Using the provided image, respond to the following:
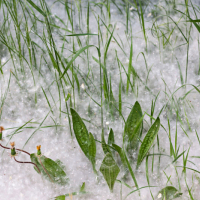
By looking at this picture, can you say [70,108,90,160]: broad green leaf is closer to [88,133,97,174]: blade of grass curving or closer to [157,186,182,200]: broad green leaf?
[88,133,97,174]: blade of grass curving

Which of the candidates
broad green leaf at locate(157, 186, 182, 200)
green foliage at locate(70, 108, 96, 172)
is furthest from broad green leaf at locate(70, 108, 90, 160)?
broad green leaf at locate(157, 186, 182, 200)

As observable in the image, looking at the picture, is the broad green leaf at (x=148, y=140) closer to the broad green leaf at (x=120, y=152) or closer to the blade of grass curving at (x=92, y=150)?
the broad green leaf at (x=120, y=152)

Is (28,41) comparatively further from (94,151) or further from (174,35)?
(174,35)

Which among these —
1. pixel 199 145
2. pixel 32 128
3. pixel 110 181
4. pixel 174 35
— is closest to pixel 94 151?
pixel 110 181

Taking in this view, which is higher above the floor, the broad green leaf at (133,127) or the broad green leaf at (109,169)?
the broad green leaf at (133,127)

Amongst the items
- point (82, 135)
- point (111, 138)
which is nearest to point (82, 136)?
point (82, 135)

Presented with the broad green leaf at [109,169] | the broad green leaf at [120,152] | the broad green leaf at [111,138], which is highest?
the broad green leaf at [111,138]

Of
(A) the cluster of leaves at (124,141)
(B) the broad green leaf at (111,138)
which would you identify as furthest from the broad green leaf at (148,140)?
(B) the broad green leaf at (111,138)
